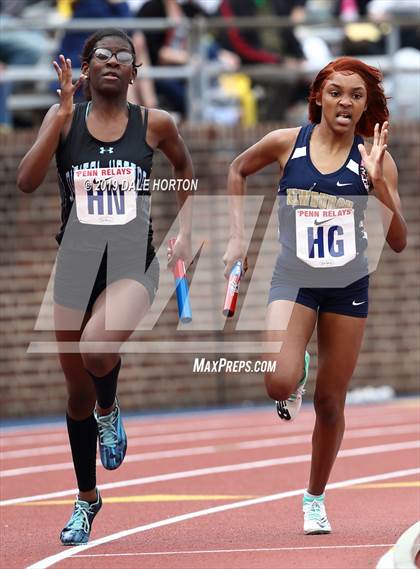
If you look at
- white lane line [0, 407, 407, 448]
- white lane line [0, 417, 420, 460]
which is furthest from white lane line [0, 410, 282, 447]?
white lane line [0, 417, 420, 460]

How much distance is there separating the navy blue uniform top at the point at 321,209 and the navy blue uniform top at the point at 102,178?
0.73m

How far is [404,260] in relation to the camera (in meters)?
17.0

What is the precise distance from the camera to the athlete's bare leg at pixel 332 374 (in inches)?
309

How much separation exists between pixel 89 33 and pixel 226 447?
16.0ft

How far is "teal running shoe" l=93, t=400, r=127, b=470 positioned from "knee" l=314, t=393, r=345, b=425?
1.02 meters

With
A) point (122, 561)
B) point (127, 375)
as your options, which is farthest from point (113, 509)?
point (127, 375)

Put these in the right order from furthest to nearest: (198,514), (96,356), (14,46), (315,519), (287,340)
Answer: (14,46), (198,514), (315,519), (287,340), (96,356)

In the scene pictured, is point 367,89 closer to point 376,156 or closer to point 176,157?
point 376,156

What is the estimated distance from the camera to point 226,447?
13133 millimetres

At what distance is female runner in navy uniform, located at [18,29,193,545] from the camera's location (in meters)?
7.74

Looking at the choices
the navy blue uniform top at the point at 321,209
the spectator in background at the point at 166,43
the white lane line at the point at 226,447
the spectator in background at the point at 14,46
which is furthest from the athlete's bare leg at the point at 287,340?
the spectator in background at the point at 166,43

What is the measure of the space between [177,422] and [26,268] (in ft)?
7.84

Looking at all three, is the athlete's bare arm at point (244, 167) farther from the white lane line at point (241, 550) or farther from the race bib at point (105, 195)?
the white lane line at point (241, 550)

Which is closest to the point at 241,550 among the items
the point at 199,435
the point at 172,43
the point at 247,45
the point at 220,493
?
the point at 220,493
